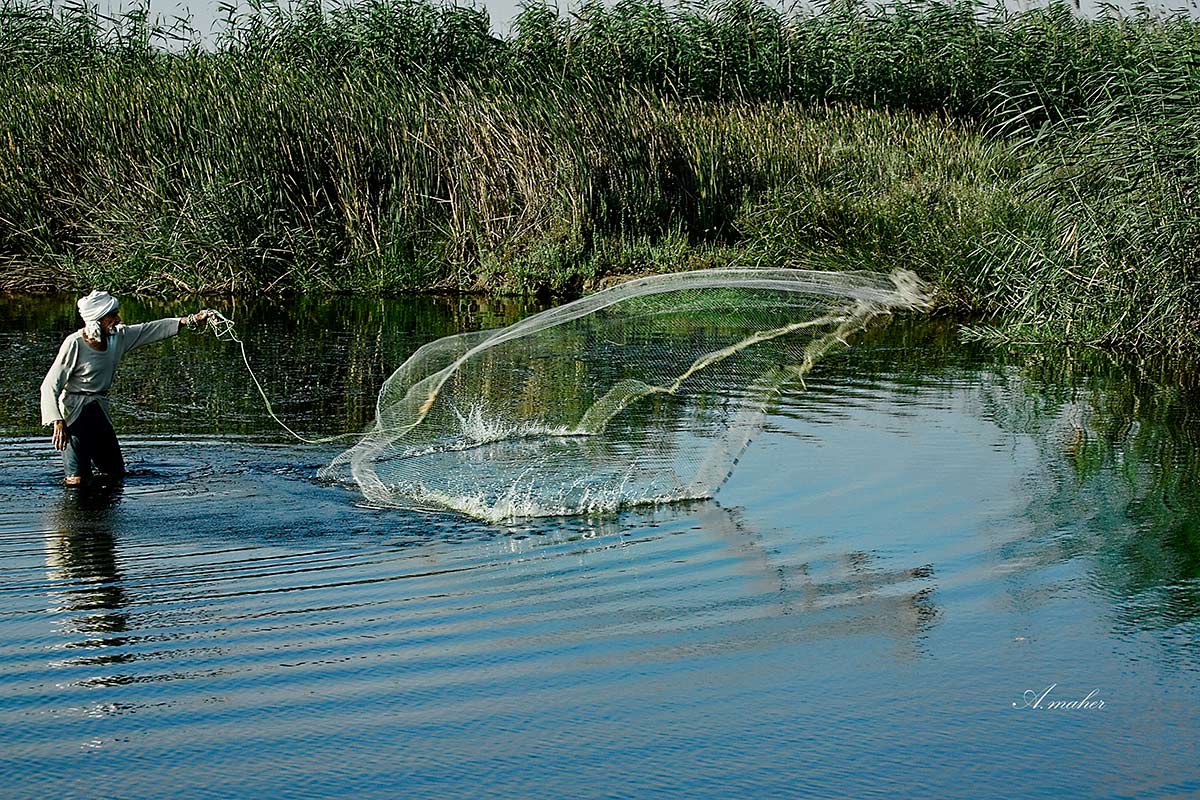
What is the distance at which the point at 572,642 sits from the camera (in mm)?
5570

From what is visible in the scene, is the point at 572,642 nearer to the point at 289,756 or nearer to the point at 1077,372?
the point at 289,756

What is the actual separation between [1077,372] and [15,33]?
16.2 m

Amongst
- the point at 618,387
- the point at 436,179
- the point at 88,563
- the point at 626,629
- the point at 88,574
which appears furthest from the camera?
the point at 436,179

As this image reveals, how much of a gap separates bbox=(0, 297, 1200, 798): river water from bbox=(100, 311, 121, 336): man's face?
0.80m

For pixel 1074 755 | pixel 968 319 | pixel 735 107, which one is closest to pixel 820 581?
pixel 1074 755

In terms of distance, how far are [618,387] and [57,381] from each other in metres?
3.08

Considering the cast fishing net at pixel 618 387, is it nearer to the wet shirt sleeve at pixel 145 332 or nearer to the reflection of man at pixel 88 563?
the wet shirt sleeve at pixel 145 332

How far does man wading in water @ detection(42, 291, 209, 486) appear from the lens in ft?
27.0

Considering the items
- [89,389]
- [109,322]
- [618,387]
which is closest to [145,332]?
[109,322]

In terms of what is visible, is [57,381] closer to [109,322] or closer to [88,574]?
[109,322]

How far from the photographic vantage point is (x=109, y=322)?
Answer: 841 centimetres

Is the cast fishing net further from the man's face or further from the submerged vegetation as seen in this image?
the submerged vegetation

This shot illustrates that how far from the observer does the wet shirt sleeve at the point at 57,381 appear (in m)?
8.27

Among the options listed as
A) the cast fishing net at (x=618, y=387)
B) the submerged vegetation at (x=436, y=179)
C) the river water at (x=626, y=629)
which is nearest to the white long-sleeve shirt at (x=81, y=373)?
the river water at (x=626, y=629)
